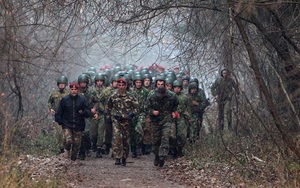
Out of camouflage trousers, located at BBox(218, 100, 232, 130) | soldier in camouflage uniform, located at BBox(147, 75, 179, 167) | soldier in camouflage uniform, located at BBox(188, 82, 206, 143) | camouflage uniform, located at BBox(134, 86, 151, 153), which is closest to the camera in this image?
soldier in camouflage uniform, located at BBox(147, 75, 179, 167)

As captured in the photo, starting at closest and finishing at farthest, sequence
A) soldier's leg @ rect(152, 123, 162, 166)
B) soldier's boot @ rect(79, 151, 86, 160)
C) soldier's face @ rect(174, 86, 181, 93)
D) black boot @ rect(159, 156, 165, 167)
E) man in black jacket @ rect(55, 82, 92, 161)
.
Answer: man in black jacket @ rect(55, 82, 92, 161) → black boot @ rect(159, 156, 165, 167) → soldier's leg @ rect(152, 123, 162, 166) → soldier's boot @ rect(79, 151, 86, 160) → soldier's face @ rect(174, 86, 181, 93)

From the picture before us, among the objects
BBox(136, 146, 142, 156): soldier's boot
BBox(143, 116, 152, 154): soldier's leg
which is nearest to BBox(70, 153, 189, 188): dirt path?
BBox(143, 116, 152, 154): soldier's leg

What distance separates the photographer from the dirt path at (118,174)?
1156 centimetres

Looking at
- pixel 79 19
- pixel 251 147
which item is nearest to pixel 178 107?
pixel 251 147

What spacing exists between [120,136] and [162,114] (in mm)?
1000

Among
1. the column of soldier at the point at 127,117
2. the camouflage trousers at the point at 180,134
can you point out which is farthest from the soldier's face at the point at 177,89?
the camouflage trousers at the point at 180,134

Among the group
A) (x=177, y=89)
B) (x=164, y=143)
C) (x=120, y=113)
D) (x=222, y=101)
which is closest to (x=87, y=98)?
(x=177, y=89)

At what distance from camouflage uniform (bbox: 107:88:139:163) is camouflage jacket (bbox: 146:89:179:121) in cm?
36

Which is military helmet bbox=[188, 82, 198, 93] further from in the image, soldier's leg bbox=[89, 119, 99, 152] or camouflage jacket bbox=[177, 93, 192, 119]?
soldier's leg bbox=[89, 119, 99, 152]

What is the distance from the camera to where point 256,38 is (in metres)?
12.7

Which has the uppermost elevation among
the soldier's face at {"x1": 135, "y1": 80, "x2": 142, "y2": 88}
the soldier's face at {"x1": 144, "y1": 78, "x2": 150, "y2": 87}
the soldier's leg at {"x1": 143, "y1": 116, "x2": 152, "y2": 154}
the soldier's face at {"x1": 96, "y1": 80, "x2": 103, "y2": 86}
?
the soldier's face at {"x1": 144, "y1": 78, "x2": 150, "y2": 87}

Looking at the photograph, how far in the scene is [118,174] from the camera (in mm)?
12734

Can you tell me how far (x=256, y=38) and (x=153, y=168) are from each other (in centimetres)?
346

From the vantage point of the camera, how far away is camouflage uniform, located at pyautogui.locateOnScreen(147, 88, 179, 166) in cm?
1373
